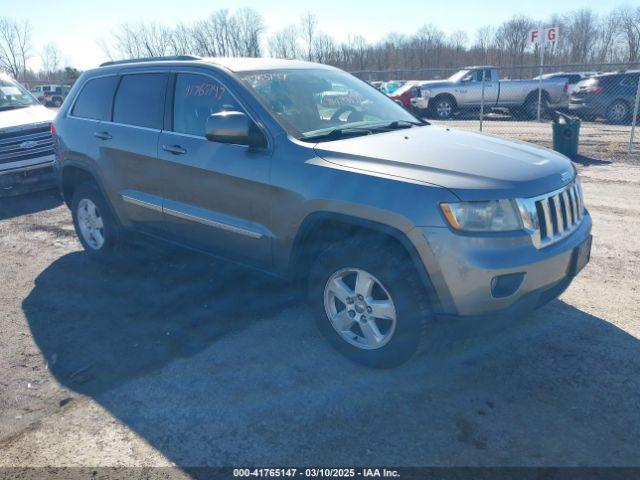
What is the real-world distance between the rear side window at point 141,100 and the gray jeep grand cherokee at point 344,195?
0.6 inches

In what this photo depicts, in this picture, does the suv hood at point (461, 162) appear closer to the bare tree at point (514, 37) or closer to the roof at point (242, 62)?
the roof at point (242, 62)

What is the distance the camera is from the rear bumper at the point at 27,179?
25.4 feet

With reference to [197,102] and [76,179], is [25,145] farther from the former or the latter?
[197,102]

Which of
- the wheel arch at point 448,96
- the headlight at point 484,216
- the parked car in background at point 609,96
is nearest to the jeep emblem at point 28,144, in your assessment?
the headlight at point 484,216

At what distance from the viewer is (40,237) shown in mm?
6527

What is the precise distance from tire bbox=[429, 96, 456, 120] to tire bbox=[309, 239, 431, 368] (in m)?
17.4

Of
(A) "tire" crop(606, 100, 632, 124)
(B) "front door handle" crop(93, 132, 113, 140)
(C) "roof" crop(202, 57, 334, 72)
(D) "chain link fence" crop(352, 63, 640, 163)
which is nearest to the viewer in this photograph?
(C) "roof" crop(202, 57, 334, 72)

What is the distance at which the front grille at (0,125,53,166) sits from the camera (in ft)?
25.6

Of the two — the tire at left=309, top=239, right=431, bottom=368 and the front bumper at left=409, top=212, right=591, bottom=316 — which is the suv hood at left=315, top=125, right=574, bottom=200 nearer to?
the front bumper at left=409, top=212, right=591, bottom=316

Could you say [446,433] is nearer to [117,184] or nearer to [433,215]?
[433,215]

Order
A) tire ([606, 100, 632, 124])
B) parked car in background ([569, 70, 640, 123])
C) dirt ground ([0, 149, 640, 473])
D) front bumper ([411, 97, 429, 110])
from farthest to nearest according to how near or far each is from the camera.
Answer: front bumper ([411, 97, 429, 110]) → tire ([606, 100, 632, 124]) → parked car in background ([569, 70, 640, 123]) → dirt ground ([0, 149, 640, 473])

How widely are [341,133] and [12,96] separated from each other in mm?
7386

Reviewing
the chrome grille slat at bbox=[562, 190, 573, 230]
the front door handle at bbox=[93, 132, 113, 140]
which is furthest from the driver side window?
the chrome grille slat at bbox=[562, 190, 573, 230]

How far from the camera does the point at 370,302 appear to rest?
3.31 metres
